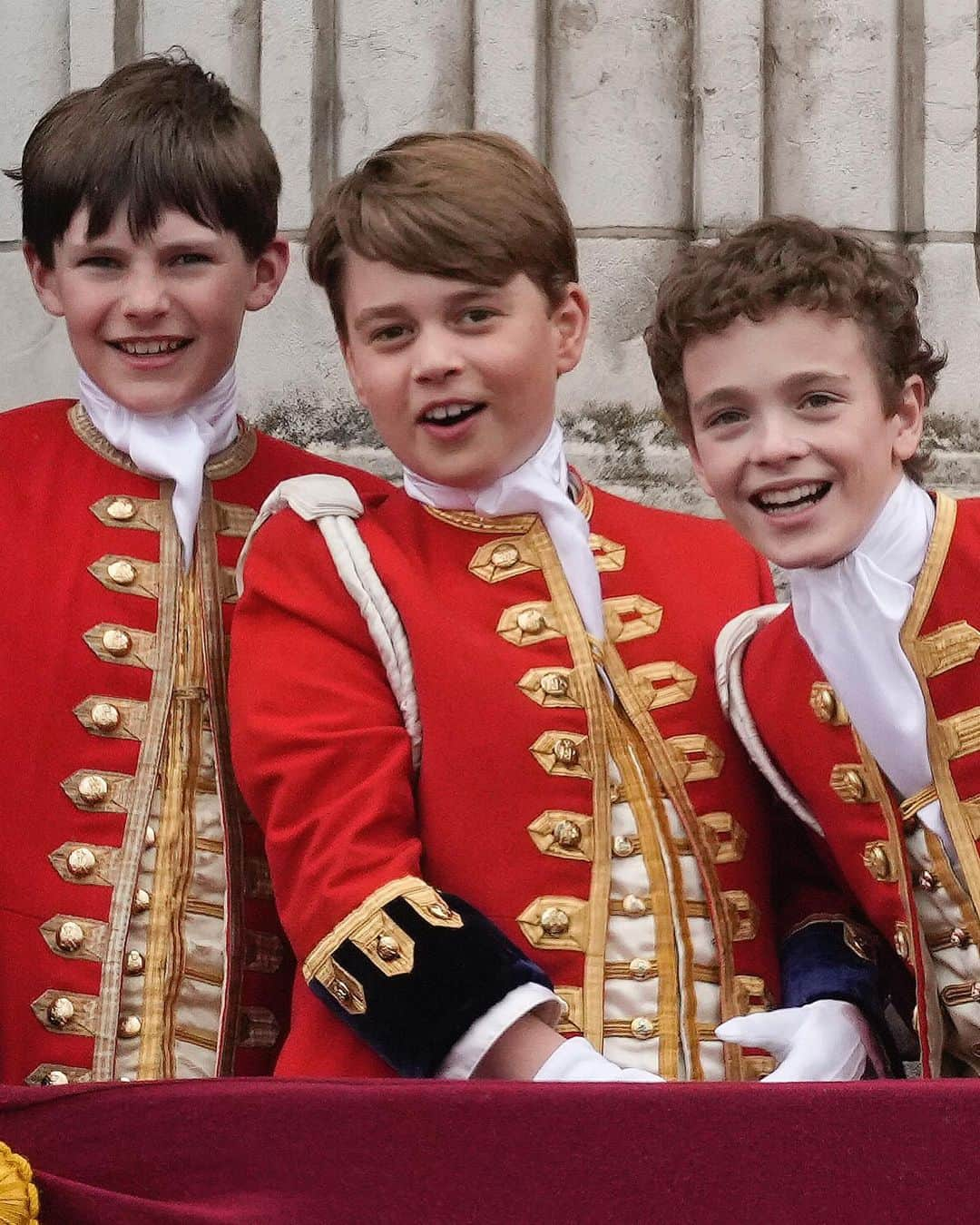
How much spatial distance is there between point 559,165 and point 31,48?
2.66ft

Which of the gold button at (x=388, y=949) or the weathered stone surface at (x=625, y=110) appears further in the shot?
the weathered stone surface at (x=625, y=110)

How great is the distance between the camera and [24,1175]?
1451 mm

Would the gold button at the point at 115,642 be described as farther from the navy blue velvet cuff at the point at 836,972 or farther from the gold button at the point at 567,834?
the navy blue velvet cuff at the point at 836,972

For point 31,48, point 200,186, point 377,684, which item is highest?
point 31,48

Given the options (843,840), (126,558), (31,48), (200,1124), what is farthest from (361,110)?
(200,1124)

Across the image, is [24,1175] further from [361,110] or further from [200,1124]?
[361,110]

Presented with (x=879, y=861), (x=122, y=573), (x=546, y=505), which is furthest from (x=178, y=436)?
(x=879, y=861)

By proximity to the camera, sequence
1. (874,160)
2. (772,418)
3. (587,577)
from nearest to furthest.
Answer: (772,418) < (587,577) < (874,160)

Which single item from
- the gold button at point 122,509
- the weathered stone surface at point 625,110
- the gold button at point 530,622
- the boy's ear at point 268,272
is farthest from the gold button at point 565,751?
the weathered stone surface at point 625,110

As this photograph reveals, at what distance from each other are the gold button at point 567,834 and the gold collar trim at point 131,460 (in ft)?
1.97

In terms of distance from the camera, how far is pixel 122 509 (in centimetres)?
210

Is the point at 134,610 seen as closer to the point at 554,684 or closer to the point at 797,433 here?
the point at 554,684

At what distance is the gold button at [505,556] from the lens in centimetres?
198

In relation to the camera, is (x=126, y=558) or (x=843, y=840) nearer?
(x=843, y=840)
